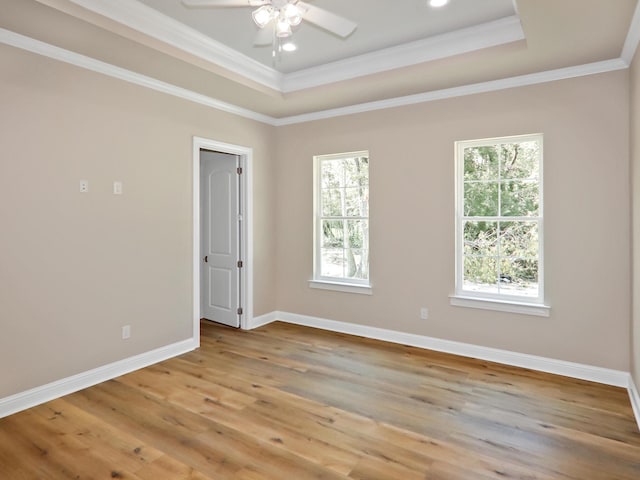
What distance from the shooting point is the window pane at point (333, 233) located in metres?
4.94

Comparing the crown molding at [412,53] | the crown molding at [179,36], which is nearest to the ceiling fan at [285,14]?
the crown molding at [179,36]

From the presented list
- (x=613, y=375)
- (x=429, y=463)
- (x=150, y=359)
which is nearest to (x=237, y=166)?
(x=150, y=359)

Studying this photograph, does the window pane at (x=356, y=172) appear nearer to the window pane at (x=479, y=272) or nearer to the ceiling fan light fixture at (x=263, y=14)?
the window pane at (x=479, y=272)

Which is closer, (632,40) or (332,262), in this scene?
(632,40)

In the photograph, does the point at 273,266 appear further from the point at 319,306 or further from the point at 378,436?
the point at 378,436

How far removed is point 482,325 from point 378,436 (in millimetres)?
1889

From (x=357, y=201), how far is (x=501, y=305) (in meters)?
1.97

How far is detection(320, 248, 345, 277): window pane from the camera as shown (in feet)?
16.2

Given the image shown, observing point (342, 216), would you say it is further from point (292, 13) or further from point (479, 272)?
point (292, 13)

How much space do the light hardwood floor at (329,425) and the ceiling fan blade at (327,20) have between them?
2.56 meters

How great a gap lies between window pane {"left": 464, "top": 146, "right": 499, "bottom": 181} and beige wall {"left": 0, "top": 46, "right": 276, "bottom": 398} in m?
2.79

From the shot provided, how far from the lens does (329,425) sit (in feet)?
8.81

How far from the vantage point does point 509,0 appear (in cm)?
279

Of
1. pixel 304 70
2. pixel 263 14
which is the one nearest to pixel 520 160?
pixel 304 70
